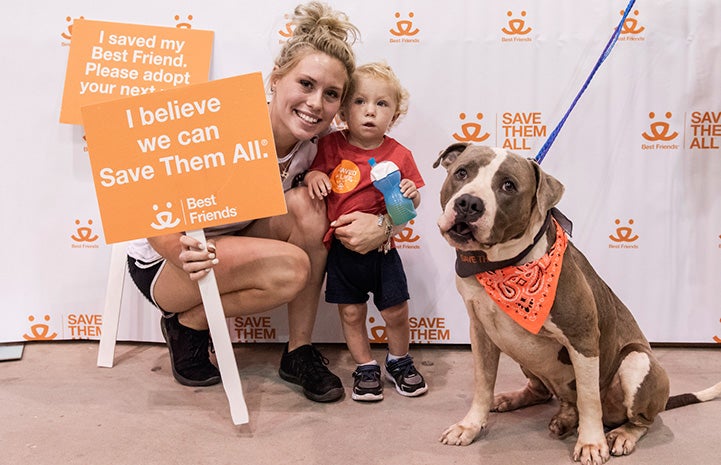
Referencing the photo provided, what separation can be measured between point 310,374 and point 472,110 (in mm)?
1268

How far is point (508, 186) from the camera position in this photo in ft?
5.82

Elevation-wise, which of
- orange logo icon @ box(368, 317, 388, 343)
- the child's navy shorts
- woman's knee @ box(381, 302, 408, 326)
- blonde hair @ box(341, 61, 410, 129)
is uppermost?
blonde hair @ box(341, 61, 410, 129)

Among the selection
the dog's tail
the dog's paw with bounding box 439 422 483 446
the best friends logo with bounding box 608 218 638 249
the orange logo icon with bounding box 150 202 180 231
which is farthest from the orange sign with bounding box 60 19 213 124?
the dog's tail

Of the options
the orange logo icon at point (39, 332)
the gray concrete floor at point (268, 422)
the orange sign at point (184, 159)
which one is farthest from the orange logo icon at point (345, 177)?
the orange logo icon at point (39, 332)

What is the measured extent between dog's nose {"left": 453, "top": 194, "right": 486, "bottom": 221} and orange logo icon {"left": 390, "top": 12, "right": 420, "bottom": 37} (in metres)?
1.23

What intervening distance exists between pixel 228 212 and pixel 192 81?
0.92 metres

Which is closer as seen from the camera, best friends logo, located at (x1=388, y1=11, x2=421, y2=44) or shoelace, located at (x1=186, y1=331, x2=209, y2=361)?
shoelace, located at (x1=186, y1=331, x2=209, y2=361)

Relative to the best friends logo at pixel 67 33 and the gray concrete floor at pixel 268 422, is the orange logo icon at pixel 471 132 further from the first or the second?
the best friends logo at pixel 67 33

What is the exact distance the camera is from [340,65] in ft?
7.56

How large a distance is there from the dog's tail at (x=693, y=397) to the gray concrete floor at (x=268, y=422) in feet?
0.08

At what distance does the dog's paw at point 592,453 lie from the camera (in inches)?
Answer: 74.7

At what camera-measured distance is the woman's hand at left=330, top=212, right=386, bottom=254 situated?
2.32 metres

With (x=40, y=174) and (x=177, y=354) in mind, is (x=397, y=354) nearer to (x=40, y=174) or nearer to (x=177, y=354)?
(x=177, y=354)

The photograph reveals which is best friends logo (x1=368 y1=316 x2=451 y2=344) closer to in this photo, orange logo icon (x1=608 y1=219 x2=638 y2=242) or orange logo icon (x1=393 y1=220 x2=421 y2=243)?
orange logo icon (x1=393 y1=220 x2=421 y2=243)
